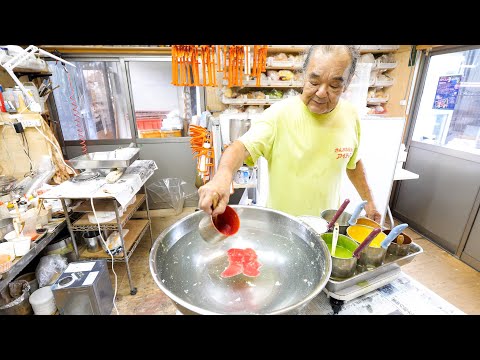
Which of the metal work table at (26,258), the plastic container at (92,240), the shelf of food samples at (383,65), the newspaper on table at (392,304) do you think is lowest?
the plastic container at (92,240)

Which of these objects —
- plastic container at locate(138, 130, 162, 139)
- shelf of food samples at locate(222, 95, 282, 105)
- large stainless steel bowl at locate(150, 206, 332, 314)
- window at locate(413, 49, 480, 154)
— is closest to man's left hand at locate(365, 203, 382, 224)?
large stainless steel bowl at locate(150, 206, 332, 314)

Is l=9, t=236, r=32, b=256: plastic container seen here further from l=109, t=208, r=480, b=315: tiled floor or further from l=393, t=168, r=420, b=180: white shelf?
l=393, t=168, r=420, b=180: white shelf

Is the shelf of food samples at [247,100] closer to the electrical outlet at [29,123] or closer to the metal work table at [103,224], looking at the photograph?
the metal work table at [103,224]

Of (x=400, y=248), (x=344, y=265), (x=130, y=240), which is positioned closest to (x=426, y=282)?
(x=400, y=248)

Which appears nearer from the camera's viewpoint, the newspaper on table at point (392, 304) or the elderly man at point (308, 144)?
the newspaper on table at point (392, 304)

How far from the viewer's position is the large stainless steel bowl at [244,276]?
0.80 m

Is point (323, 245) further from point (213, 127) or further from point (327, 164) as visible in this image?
point (213, 127)

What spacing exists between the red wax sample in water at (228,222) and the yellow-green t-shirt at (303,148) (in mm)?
392

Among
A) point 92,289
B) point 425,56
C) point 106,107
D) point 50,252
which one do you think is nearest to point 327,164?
point 92,289

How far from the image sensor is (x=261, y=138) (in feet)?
4.22

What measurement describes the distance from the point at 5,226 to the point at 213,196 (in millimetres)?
2164

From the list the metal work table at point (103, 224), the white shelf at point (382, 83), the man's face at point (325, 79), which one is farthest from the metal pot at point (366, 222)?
the white shelf at point (382, 83)

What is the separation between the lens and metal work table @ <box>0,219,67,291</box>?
1.76 metres

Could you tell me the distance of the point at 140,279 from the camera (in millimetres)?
2617
